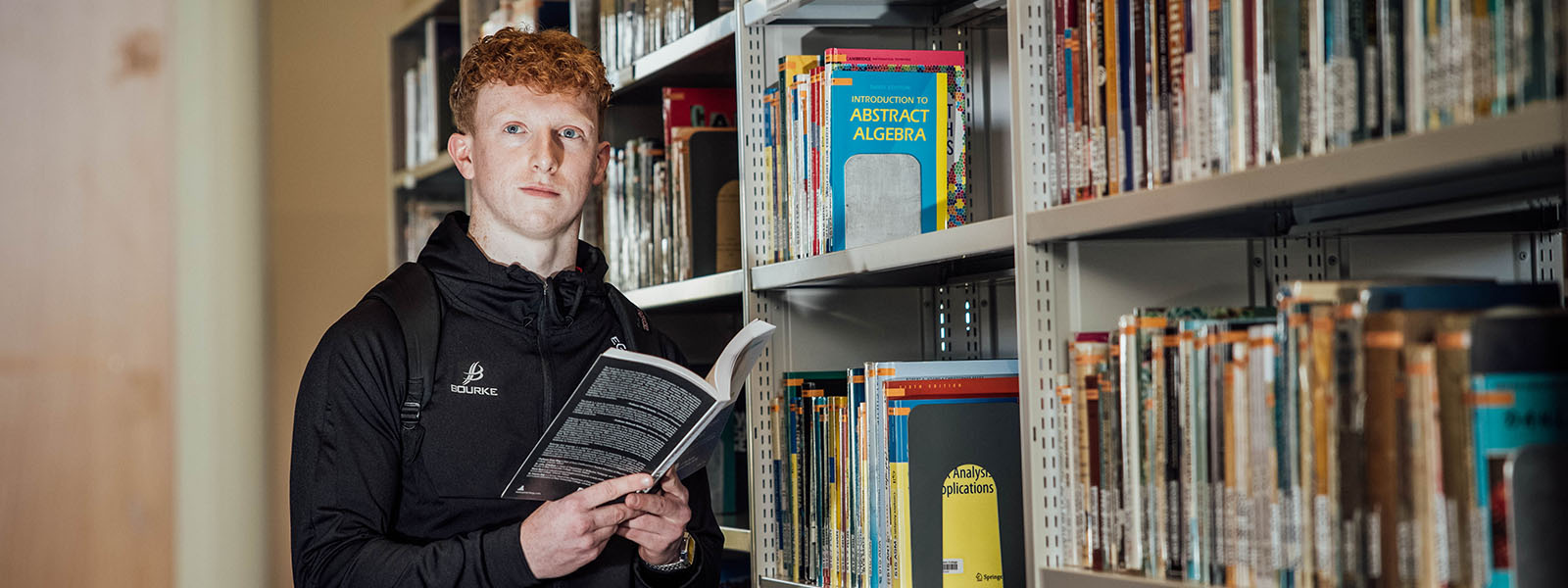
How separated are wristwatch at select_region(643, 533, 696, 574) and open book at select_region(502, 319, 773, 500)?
194 millimetres

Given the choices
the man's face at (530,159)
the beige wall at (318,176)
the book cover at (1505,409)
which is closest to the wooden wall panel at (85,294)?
the beige wall at (318,176)

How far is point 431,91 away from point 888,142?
2.20m

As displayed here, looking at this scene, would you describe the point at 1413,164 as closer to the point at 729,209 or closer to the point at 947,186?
the point at 947,186

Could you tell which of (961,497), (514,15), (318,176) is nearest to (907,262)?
(961,497)

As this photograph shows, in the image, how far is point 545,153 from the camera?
5.93 feet

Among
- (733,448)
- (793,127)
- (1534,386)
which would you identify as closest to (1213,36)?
(1534,386)

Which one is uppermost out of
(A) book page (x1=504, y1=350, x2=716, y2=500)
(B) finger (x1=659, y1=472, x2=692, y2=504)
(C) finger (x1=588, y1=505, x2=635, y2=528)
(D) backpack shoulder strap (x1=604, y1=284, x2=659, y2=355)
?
(D) backpack shoulder strap (x1=604, y1=284, x2=659, y2=355)

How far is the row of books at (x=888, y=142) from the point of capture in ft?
6.01

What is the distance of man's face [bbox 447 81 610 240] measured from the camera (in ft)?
5.93

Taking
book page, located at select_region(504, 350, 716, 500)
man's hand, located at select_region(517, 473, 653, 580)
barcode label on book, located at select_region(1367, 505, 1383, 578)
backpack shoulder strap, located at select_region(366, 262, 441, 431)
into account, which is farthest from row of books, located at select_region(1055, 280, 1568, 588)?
backpack shoulder strap, located at select_region(366, 262, 441, 431)

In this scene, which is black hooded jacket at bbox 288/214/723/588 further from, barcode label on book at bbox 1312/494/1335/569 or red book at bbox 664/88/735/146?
barcode label on book at bbox 1312/494/1335/569

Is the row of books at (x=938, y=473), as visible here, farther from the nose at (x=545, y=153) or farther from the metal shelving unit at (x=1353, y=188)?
the nose at (x=545, y=153)

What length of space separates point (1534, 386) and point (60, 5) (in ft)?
11.7

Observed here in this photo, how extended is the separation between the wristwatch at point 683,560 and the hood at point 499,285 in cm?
33
